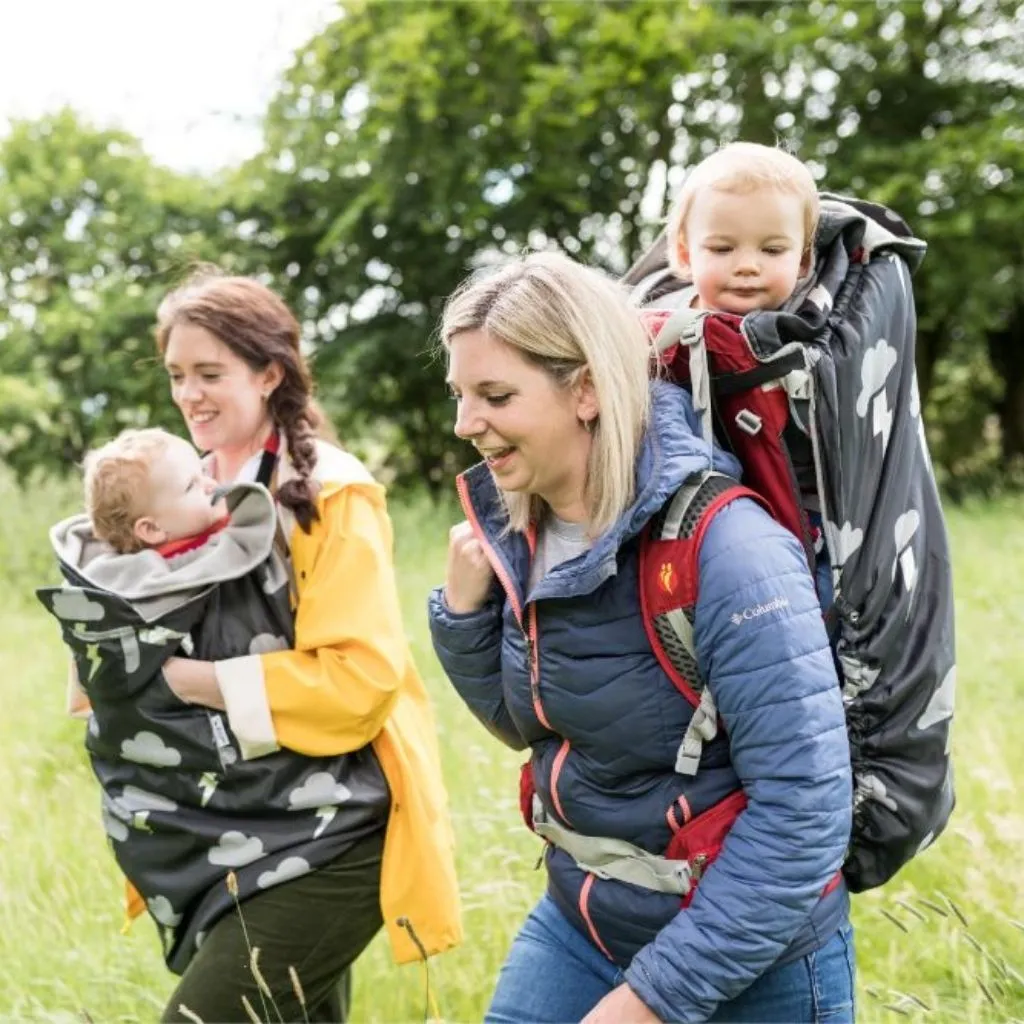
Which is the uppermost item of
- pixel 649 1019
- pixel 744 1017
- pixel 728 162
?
pixel 728 162

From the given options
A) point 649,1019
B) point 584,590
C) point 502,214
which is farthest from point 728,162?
point 502,214

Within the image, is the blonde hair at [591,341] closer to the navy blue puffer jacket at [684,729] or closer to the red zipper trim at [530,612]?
the navy blue puffer jacket at [684,729]

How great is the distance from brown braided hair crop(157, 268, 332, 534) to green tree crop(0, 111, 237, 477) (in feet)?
37.1

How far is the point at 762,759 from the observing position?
1822 millimetres

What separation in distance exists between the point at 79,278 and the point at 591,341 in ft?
45.4

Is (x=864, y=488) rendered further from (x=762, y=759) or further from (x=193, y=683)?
(x=193, y=683)

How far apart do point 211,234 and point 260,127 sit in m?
1.51

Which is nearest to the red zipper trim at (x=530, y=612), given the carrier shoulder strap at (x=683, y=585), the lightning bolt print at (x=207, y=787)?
the carrier shoulder strap at (x=683, y=585)

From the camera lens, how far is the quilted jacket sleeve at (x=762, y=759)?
1.80m

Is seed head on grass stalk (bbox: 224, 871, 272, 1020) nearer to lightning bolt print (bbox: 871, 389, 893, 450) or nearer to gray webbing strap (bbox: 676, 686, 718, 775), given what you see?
gray webbing strap (bbox: 676, 686, 718, 775)

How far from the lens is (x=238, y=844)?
Answer: 2.72 meters

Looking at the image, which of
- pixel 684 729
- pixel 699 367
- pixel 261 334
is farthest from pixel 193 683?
pixel 699 367

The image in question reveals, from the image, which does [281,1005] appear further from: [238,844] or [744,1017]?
[744,1017]

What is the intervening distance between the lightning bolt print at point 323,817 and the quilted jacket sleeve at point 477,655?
56cm
